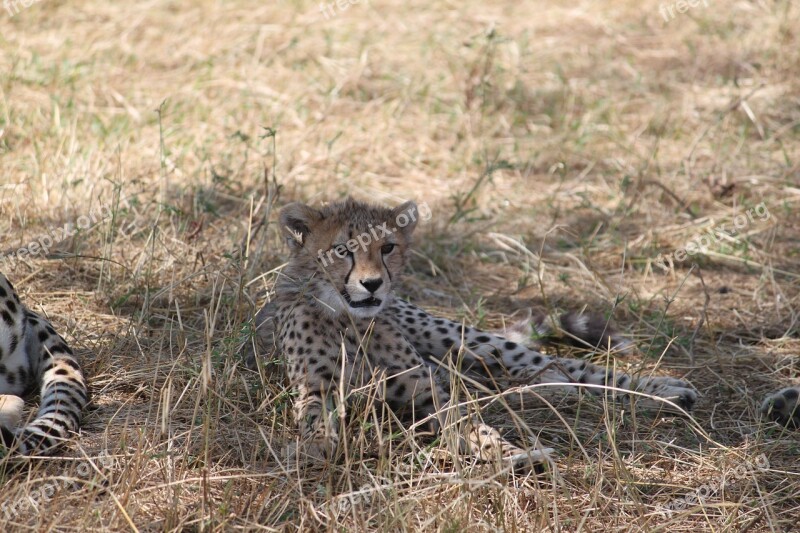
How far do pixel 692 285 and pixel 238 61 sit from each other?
383 centimetres

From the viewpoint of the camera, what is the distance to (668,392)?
388 cm

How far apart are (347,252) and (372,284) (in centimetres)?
17

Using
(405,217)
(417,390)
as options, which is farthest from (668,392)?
(405,217)

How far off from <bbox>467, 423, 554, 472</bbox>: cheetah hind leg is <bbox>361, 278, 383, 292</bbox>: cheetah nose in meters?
0.59

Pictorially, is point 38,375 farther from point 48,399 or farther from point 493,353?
point 493,353

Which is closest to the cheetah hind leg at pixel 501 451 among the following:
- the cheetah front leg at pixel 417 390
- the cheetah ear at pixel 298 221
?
the cheetah front leg at pixel 417 390

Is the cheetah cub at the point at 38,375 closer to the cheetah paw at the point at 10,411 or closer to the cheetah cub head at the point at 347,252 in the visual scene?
the cheetah paw at the point at 10,411

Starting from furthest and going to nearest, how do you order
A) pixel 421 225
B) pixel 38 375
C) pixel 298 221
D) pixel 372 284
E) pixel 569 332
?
1. pixel 421 225
2. pixel 569 332
3. pixel 298 221
4. pixel 38 375
5. pixel 372 284

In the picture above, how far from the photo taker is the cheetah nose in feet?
11.7

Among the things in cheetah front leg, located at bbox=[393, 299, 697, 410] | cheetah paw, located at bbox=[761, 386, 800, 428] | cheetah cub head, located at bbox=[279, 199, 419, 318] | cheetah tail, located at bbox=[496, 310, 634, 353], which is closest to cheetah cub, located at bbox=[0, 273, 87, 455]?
cheetah cub head, located at bbox=[279, 199, 419, 318]

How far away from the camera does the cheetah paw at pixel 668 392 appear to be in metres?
3.85

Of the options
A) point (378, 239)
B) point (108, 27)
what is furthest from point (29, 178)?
point (108, 27)

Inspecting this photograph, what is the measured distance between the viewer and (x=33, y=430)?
3145 millimetres

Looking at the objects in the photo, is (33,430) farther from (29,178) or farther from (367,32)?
(367,32)
